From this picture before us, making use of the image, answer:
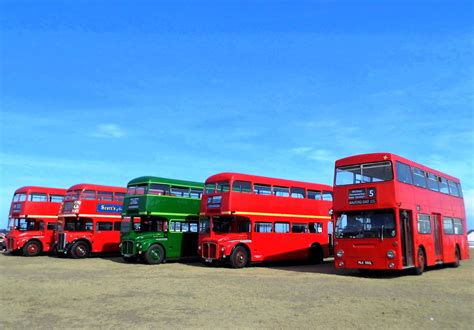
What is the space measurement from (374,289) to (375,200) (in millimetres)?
3565

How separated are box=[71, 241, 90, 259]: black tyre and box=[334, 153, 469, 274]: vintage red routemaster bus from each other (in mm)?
14583

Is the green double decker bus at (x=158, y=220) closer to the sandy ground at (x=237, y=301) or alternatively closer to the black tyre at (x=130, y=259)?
the black tyre at (x=130, y=259)

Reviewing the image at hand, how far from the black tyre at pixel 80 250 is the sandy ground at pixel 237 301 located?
8500mm

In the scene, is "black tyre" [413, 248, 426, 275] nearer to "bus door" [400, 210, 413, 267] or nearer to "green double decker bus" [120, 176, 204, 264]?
"bus door" [400, 210, 413, 267]

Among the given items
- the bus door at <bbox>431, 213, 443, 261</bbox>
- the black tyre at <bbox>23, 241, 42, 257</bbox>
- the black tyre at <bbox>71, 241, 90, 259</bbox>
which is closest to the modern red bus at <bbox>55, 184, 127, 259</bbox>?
the black tyre at <bbox>71, 241, 90, 259</bbox>

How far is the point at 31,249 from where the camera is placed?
26078mm

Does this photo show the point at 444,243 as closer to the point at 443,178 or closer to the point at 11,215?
the point at 443,178

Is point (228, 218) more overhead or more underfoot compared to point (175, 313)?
more overhead

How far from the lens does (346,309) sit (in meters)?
8.69

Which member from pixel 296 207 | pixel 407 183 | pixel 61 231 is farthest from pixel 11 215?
pixel 407 183

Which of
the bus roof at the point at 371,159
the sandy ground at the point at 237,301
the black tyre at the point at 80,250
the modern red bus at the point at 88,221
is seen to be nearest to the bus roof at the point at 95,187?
the modern red bus at the point at 88,221

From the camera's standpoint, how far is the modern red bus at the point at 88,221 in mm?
23891

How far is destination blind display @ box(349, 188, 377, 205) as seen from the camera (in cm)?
1441

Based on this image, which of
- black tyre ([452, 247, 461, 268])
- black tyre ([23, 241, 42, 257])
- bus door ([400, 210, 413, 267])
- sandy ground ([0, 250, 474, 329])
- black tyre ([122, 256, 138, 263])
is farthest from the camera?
black tyre ([23, 241, 42, 257])
